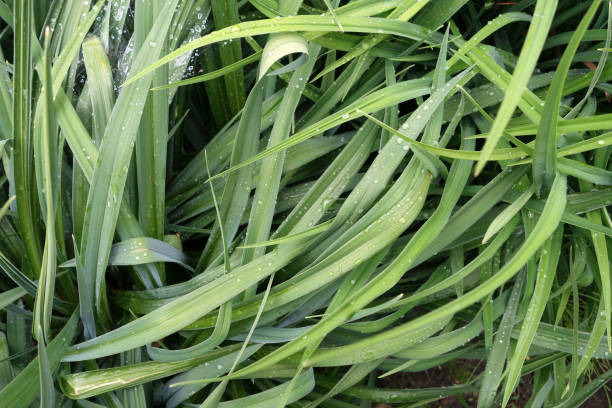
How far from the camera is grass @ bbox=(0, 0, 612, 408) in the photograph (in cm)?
64

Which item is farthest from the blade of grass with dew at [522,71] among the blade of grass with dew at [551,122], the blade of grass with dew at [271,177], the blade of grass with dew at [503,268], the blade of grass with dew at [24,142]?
the blade of grass with dew at [24,142]

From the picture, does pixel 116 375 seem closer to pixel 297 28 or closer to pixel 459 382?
pixel 297 28

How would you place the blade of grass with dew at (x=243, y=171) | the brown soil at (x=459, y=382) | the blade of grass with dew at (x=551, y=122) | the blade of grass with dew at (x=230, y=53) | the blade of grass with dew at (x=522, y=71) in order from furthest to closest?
the brown soil at (x=459, y=382) → the blade of grass with dew at (x=230, y=53) → the blade of grass with dew at (x=243, y=171) → the blade of grass with dew at (x=551, y=122) → the blade of grass with dew at (x=522, y=71)

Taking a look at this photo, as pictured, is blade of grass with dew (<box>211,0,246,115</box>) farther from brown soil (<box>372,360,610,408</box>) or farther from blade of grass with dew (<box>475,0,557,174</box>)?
brown soil (<box>372,360,610,408</box>)

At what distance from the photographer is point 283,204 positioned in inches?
31.0

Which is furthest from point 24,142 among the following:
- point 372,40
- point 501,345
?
point 501,345

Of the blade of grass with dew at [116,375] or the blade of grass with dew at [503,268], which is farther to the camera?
the blade of grass with dew at [116,375]

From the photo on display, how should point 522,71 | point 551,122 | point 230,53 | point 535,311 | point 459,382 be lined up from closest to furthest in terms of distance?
point 522,71 → point 551,122 → point 535,311 → point 230,53 → point 459,382

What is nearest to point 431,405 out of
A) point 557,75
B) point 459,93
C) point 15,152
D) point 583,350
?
point 583,350

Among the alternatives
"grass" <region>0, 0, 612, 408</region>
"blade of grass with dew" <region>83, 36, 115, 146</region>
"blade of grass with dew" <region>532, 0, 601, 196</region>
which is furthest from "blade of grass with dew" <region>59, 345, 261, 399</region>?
"blade of grass with dew" <region>532, 0, 601, 196</region>

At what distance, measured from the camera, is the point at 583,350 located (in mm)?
764

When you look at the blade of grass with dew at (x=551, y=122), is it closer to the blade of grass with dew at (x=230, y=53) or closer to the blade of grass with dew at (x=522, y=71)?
the blade of grass with dew at (x=522, y=71)

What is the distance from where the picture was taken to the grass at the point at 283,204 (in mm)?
637

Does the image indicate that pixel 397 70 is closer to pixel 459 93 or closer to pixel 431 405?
pixel 459 93
